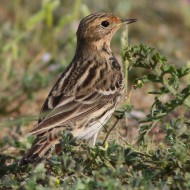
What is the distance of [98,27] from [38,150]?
71.4 inches

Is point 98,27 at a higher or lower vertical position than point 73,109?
higher

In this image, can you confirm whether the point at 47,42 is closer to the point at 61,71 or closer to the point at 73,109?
the point at 61,71

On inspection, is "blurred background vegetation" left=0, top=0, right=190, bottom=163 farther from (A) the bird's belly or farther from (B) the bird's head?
(B) the bird's head

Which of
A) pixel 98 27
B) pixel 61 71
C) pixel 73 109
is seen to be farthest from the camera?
pixel 61 71

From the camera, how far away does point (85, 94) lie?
5.48 meters

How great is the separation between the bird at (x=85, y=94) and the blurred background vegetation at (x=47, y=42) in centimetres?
19

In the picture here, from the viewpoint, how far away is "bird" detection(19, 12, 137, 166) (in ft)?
16.2

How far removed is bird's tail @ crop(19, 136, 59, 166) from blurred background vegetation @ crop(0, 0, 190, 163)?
192mm

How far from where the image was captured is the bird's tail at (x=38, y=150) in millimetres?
4730

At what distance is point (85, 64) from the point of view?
5.97 metres

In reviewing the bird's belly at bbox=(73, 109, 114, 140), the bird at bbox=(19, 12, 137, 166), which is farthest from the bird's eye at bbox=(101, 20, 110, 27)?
the bird's belly at bbox=(73, 109, 114, 140)

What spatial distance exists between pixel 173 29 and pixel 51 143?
574 centimetres

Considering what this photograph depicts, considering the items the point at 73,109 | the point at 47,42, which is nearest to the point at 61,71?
the point at 47,42

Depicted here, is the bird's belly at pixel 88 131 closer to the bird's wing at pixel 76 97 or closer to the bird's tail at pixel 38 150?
the bird's wing at pixel 76 97
